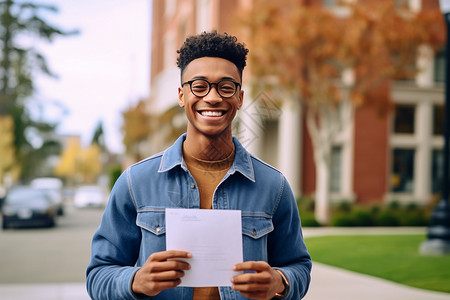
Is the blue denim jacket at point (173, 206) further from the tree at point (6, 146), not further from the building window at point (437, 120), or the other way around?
the tree at point (6, 146)

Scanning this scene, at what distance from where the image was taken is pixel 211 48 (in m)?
2.20

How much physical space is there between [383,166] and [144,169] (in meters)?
24.3

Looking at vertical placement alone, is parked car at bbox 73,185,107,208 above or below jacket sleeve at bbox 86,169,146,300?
below

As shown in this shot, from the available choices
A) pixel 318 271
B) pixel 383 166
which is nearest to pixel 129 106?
pixel 383 166

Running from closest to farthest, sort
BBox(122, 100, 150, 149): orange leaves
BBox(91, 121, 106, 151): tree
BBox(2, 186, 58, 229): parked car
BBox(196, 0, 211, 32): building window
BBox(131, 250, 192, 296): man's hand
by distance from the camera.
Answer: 1. BBox(131, 250, 192, 296): man's hand
2. BBox(2, 186, 58, 229): parked car
3. BBox(196, 0, 211, 32): building window
4. BBox(122, 100, 150, 149): orange leaves
5. BBox(91, 121, 106, 151): tree

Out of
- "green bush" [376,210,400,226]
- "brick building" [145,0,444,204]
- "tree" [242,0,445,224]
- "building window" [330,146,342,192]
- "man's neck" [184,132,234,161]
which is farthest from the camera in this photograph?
"building window" [330,146,342,192]

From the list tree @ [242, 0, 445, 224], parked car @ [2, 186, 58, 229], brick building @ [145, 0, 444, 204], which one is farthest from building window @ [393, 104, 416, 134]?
parked car @ [2, 186, 58, 229]

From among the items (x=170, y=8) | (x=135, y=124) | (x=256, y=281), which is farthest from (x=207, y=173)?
(x=170, y=8)

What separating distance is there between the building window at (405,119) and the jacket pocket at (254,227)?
80.6 ft

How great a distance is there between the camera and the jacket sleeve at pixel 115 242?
2124 mm

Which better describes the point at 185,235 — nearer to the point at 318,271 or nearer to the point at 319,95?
the point at 318,271

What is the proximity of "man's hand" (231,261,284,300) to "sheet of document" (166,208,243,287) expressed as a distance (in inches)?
2.2

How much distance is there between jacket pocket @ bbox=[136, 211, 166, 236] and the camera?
2.12 meters

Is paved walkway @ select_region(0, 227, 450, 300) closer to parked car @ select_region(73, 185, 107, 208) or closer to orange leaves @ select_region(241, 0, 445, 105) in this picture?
orange leaves @ select_region(241, 0, 445, 105)
